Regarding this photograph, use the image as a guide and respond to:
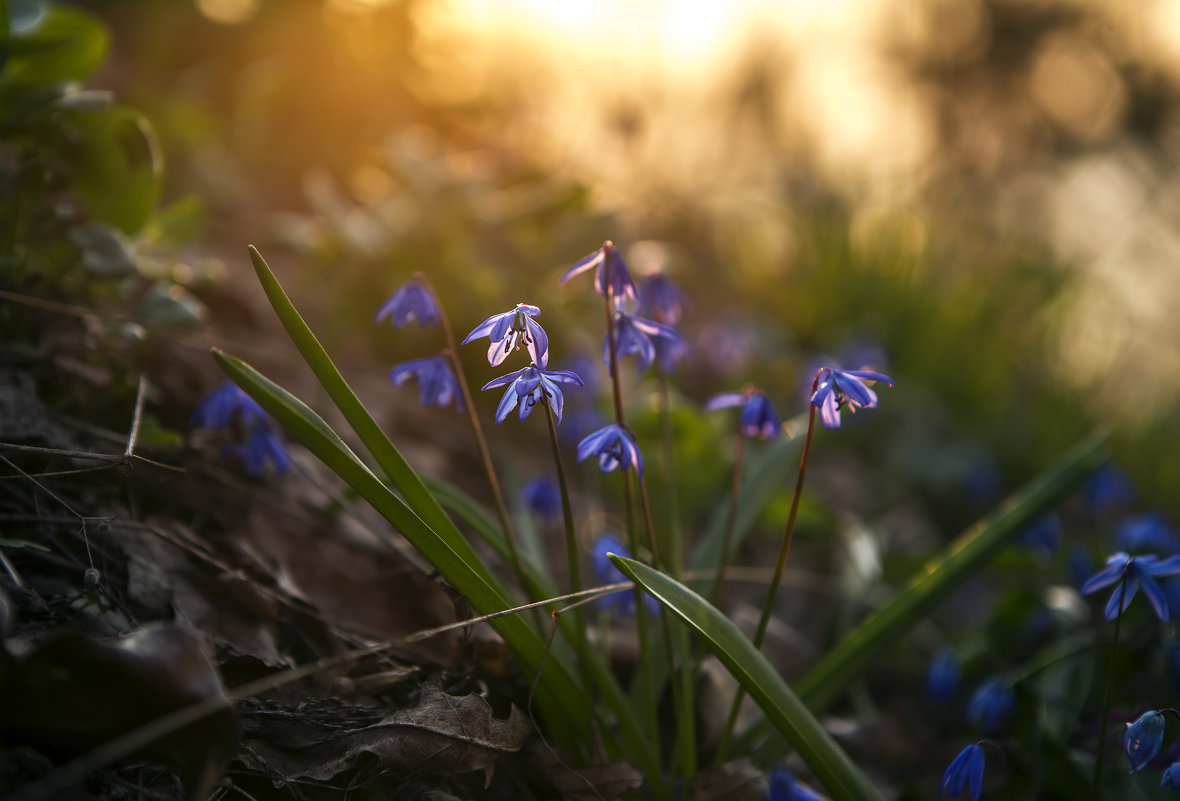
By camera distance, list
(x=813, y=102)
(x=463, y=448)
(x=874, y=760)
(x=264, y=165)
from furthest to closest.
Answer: (x=813, y=102), (x=264, y=165), (x=463, y=448), (x=874, y=760)

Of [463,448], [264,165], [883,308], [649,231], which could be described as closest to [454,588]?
[463,448]

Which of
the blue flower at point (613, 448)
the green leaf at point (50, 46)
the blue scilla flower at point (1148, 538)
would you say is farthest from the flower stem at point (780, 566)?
the green leaf at point (50, 46)

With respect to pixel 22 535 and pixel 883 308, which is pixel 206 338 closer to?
pixel 22 535

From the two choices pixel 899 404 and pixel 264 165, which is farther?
pixel 264 165

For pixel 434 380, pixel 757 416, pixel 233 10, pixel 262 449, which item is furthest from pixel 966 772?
pixel 233 10

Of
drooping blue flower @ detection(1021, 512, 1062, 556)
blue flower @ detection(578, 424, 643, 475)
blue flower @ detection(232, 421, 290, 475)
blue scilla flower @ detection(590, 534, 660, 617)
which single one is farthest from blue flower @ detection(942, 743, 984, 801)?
blue flower @ detection(232, 421, 290, 475)

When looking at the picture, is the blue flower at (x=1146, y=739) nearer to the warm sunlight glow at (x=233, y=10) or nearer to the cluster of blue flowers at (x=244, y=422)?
the cluster of blue flowers at (x=244, y=422)

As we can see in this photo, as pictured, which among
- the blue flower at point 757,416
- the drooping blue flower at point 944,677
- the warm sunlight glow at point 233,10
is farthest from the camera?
the warm sunlight glow at point 233,10
